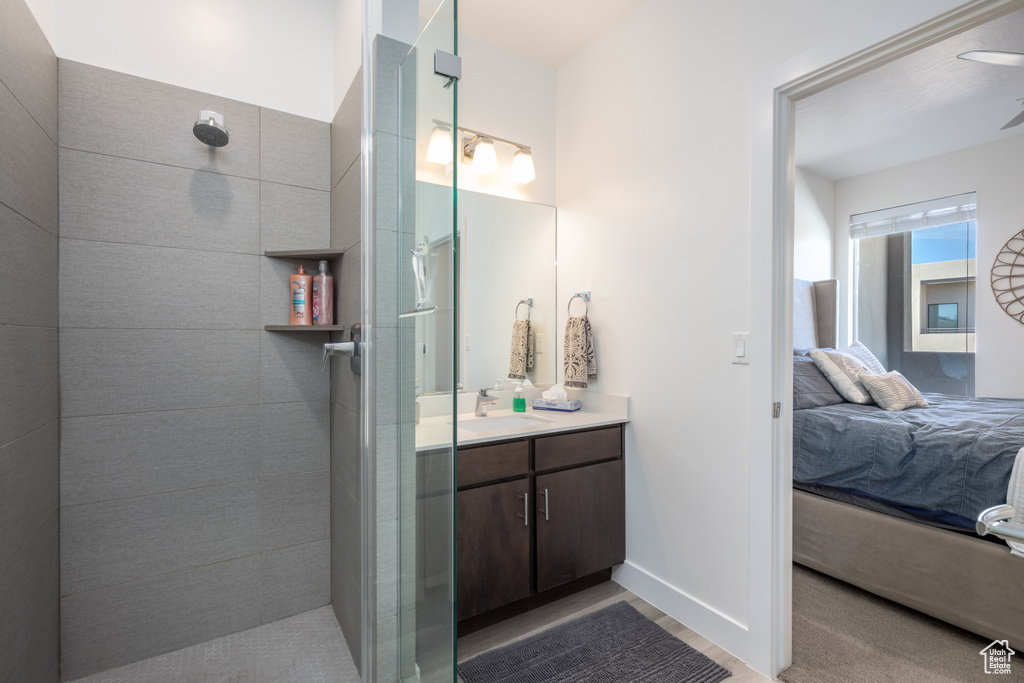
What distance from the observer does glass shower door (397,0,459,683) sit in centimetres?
100

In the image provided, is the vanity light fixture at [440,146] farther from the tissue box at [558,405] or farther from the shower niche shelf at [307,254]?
the tissue box at [558,405]

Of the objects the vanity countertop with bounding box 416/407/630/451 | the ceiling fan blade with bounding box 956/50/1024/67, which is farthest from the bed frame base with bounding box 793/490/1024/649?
the ceiling fan blade with bounding box 956/50/1024/67

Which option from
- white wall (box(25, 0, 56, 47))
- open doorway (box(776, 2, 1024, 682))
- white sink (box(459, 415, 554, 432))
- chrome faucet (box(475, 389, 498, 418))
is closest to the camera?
white wall (box(25, 0, 56, 47))

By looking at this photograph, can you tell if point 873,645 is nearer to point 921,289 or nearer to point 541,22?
point 541,22

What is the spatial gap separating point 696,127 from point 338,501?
2.08 meters

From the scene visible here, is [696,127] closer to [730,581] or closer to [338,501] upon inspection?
[730,581]

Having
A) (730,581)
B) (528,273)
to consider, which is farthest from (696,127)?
(730,581)

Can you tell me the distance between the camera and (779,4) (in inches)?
61.8

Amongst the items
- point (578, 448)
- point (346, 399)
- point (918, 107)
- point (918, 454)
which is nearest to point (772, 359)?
point (578, 448)

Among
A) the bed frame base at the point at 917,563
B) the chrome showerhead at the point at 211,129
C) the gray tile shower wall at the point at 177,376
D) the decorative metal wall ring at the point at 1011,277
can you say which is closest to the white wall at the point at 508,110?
the gray tile shower wall at the point at 177,376

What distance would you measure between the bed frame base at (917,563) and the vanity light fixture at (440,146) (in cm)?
235

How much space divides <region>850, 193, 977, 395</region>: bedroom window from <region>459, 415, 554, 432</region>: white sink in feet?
11.4

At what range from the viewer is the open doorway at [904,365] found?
5.77 feet

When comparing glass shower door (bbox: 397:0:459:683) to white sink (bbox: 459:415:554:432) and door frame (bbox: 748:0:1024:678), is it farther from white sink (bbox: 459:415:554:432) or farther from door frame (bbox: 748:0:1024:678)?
door frame (bbox: 748:0:1024:678)
